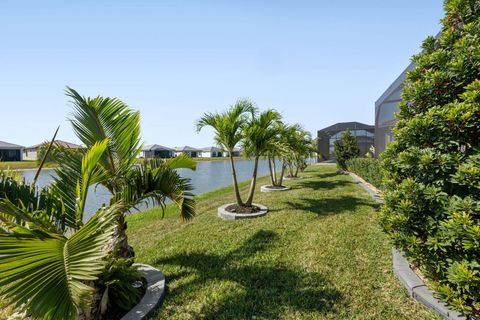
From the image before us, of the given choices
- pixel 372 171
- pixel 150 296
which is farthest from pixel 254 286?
pixel 372 171

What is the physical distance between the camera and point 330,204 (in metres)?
8.54

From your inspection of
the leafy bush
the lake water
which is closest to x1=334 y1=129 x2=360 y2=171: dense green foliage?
the leafy bush

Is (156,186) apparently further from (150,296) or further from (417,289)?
(417,289)

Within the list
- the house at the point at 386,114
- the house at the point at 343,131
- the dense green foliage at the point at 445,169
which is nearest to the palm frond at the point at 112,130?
the dense green foliage at the point at 445,169

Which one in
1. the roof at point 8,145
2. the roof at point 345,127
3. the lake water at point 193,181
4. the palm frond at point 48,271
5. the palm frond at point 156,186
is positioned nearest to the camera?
the palm frond at point 48,271

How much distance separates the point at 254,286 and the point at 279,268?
2.26 ft

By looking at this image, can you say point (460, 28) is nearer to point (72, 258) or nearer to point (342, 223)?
point (342, 223)

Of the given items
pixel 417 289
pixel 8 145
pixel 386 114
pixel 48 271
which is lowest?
pixel 417 289

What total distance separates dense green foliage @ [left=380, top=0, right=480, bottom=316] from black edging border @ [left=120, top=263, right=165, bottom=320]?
309 cm

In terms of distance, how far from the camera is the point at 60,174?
3.34m

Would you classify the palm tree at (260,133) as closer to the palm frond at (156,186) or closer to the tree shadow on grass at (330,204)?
the tree shadow on grass at (330,204)

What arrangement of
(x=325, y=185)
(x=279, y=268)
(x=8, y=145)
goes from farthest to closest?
(x=8, y=145) → (x=325, y=185) → (x=279, y=268)

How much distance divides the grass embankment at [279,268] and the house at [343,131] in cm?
3022

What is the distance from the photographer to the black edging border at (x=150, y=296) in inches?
118
